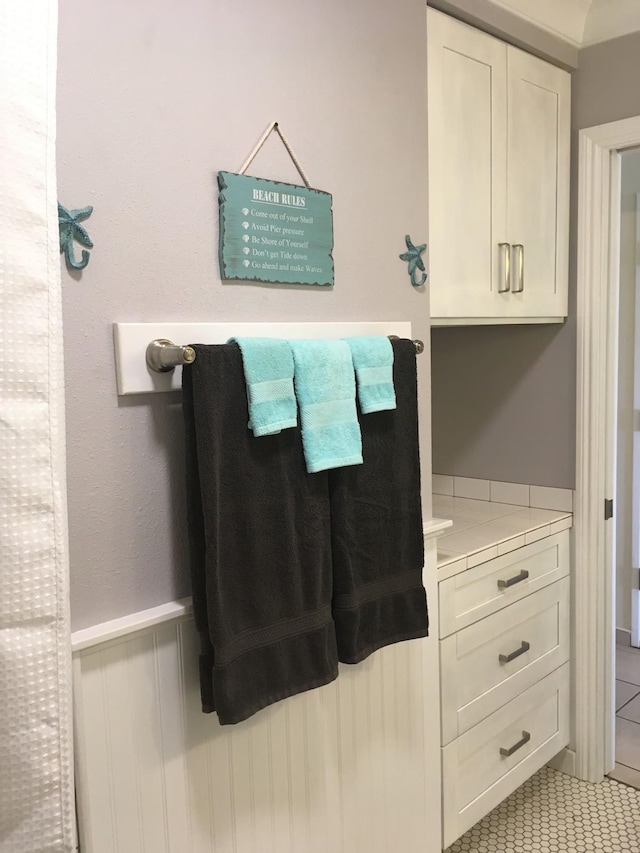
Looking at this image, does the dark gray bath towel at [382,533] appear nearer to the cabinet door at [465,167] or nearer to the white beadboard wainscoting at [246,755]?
the white beadboard wainscoting at [246,755]

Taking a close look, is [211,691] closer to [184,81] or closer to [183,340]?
[183,340]

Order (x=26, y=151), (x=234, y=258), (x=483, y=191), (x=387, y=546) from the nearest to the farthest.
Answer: (x=26, y=151), (x=234, y=258), (x=387, y=546), (x=483, y=191)

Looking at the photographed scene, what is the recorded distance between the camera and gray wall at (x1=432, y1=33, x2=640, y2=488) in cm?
211

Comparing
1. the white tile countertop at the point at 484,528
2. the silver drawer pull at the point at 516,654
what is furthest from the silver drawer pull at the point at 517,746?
the white tile countertop at the point at 484,528

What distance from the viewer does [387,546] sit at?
1489 mm

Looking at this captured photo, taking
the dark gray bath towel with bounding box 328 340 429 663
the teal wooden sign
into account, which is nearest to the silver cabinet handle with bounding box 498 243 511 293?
the dark gray bath towel with bounding box 328 340 429 663

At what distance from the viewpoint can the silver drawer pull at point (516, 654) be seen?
6.63 ft

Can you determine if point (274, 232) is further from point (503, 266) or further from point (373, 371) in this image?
point (503, 266)

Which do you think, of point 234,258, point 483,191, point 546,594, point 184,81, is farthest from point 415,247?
point 546,594

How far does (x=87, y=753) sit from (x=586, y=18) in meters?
2.19

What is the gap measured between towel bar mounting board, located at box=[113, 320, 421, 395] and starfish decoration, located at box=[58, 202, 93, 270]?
0.11m

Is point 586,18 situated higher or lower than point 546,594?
higher

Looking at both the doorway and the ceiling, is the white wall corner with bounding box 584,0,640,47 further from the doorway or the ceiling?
the doorway

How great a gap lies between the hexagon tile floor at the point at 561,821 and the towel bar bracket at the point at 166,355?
5.48 ft
